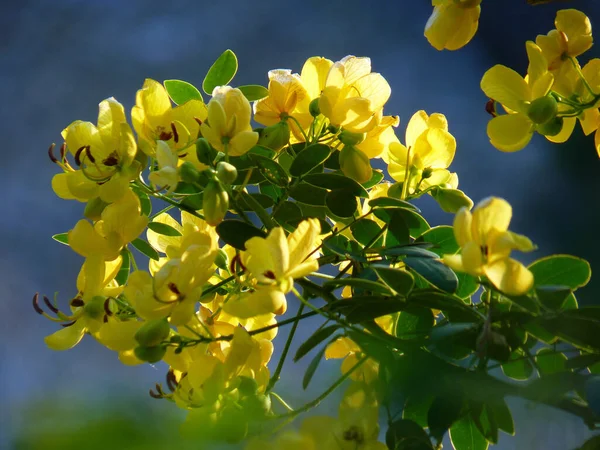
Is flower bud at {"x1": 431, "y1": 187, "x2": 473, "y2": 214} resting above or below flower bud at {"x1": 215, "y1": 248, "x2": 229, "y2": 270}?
above

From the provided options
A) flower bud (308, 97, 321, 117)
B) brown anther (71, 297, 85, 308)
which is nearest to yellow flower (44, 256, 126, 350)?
brown anther (71, 297, 85, 308)

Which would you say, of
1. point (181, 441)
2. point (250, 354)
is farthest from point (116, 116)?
point (181, 441)

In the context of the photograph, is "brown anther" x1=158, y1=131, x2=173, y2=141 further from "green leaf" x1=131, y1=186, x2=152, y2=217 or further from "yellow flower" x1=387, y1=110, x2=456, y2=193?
"yellow flower" x1=387, y1=110, x2=456, y2=193

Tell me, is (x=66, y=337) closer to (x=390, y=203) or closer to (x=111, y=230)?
(x=111, y=230)

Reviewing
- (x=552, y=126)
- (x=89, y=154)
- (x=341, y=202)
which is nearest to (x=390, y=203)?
(x=341, y=202)

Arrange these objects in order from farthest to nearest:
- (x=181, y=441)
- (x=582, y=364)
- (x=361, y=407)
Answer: (x=582, y=364) < (x=361, y=407) < (x=181, y=441)

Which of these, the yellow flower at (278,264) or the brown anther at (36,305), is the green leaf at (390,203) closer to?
the yellow flower at (278,264)

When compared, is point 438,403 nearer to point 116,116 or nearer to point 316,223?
point 316,223
